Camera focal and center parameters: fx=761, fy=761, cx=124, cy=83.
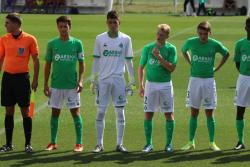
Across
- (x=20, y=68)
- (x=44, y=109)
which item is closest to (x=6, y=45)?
(x=20, y=68)

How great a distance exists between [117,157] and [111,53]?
153cm

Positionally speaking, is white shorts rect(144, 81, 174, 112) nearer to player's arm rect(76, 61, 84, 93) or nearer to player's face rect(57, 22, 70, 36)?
player's arm rect(76, 61, 84, 93)

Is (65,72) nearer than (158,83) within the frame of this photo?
Yes

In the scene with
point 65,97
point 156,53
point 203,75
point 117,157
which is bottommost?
point 117,157

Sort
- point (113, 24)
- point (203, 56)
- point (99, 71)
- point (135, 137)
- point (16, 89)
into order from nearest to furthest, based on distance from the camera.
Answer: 1. point (113, 24)
2. point (16, 89)
3. point (99, 71)
4. point (203, 56)
5. point (135, 137)

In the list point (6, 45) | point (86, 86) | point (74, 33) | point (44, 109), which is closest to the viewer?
point (6, 45)

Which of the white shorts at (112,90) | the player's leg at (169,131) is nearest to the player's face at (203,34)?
the player's leg at (169,131)

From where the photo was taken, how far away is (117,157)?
35.8ft

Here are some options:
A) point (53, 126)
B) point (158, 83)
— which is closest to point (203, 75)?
point (158, 83)

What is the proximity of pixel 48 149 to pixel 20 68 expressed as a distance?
1.28m

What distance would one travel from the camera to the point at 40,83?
62.8ft

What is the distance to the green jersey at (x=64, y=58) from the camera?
1119cm

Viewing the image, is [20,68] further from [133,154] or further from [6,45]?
[133,154]

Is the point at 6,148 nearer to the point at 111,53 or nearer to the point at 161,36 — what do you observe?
the point at 111,53
